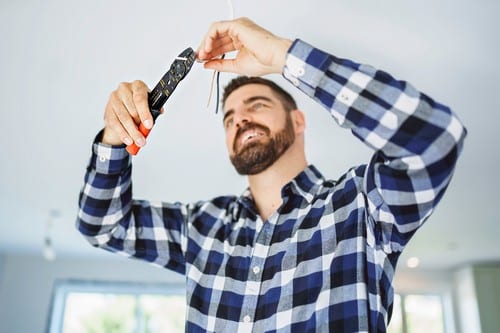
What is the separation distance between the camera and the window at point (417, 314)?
4.66m

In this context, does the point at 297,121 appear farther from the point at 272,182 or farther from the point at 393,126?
the point at 393,126

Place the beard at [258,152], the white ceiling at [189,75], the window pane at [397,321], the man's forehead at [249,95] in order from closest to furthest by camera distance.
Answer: the beard at [258,152]
the man's forehead at [249,95]
the white ceiling at [189,75]
the window pane at [397,321]

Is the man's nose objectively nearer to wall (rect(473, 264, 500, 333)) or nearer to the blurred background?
the blurred background

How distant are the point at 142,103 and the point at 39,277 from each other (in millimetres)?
4223

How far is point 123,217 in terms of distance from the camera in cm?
94

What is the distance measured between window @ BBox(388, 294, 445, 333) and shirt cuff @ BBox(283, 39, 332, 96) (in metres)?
4.44

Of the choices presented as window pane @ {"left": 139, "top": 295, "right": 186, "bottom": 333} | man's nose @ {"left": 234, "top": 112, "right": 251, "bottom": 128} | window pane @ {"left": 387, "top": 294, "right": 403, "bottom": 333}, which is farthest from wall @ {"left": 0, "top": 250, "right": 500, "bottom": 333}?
man's nose @ {"left": 234, "top": 112, "right": 251, "bottom": 128}

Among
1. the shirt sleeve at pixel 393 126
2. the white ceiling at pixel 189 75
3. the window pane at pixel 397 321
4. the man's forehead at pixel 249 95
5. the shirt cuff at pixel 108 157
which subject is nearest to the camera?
the shirt sleeve at pixel 393 126

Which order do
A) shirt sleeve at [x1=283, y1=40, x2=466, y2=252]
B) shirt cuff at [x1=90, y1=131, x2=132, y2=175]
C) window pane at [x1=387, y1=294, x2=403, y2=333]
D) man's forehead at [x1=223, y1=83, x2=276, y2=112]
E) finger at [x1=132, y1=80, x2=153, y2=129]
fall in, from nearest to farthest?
shirt sleeve at [x1=283, y1=40, x2=466, y2=252]
finger at [x1=132, y1=80, x2=153, y2=129]
shirt cuff at [x1=90, y1=131, x2=132, y2=175]
man's forehead at [x1=223, y1=83, x2=276, y2=112]
window pane at [x1=387, y1=294, x2=403, y2=333]

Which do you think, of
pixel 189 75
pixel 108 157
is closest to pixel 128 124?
pixel 108 157

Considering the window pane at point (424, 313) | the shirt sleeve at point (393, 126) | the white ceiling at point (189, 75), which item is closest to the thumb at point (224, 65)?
the shirt sleeve at point (393, 126)

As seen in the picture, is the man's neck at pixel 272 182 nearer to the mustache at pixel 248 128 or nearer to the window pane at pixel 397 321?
the mustache at pixel 248 128

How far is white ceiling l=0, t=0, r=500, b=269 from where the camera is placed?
4.50ft

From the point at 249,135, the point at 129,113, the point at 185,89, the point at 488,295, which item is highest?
the point at 185,89
